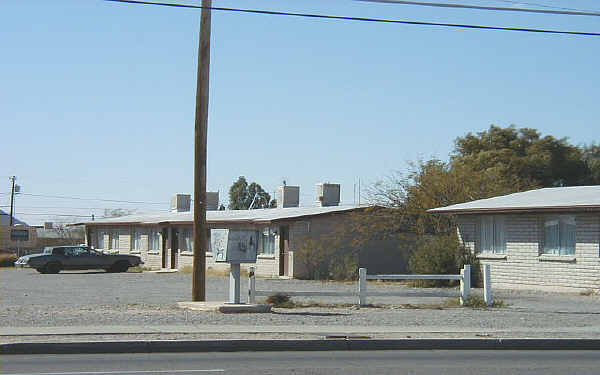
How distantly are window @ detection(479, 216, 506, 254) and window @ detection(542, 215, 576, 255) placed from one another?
1.84 metres

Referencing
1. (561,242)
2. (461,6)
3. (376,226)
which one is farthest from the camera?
(376,226)

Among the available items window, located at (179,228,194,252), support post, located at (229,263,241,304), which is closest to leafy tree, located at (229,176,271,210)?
window, located at (179,228,194,252)

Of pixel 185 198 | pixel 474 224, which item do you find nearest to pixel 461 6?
pixel 474 224

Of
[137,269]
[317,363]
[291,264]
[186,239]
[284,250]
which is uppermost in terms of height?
[186,239]

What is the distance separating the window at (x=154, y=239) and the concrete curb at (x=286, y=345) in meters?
34.6

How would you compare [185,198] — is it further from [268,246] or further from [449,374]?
[449,374]

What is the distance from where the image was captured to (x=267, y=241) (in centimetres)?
4025

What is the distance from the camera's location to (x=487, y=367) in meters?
12.5

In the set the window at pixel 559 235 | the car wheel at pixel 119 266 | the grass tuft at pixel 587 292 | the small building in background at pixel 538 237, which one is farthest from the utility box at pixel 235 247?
the car wheel at pixel 119 266

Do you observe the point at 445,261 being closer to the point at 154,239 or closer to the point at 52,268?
the point at 52,268

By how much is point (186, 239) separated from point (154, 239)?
166 inches

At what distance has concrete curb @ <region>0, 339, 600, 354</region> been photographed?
14.0 metres

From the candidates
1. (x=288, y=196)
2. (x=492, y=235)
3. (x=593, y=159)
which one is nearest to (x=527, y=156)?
(x=593, y=159)

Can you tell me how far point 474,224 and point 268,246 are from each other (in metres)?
11.6
